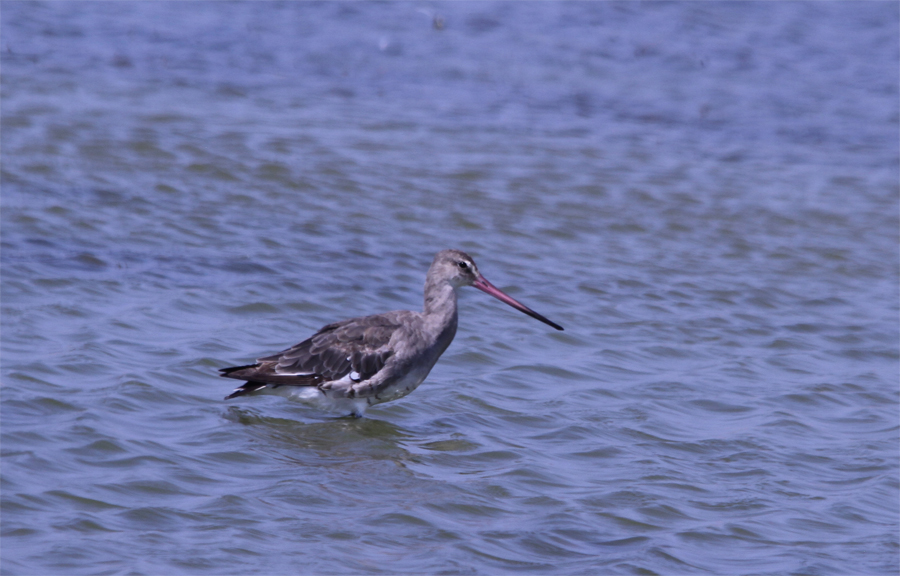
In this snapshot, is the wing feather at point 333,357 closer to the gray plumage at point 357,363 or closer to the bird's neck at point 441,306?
the gray plumage at point 357,363

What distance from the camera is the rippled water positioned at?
5.65 meters

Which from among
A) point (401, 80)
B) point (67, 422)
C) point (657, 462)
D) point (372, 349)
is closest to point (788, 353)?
point (657, 462)

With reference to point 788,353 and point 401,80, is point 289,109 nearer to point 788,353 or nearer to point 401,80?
point 401,80

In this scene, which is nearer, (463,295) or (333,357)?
(333,357)

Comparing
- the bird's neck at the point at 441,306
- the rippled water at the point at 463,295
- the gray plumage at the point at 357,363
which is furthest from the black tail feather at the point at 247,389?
the bird's neck at the point at 441,306

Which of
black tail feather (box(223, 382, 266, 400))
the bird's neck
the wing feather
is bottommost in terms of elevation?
black tail feather (box(223, 382, 266, 400))

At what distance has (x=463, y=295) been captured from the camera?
9672 mm

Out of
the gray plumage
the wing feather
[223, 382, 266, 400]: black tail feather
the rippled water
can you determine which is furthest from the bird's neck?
[223, 382, 266, 400]: black tail feather

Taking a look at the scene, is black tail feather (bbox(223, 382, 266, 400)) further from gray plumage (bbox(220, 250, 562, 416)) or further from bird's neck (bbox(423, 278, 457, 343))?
bird's neck (bbox(423, 278, 457, 343))

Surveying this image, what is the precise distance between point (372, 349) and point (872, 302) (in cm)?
501

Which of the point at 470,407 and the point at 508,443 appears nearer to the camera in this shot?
the point at 508,443

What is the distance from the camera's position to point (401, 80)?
1688 centimetres

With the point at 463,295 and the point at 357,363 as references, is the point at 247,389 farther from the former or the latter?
the point at 463,295

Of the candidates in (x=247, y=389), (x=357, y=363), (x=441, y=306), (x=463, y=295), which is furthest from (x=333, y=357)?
(x=463, y=295)
